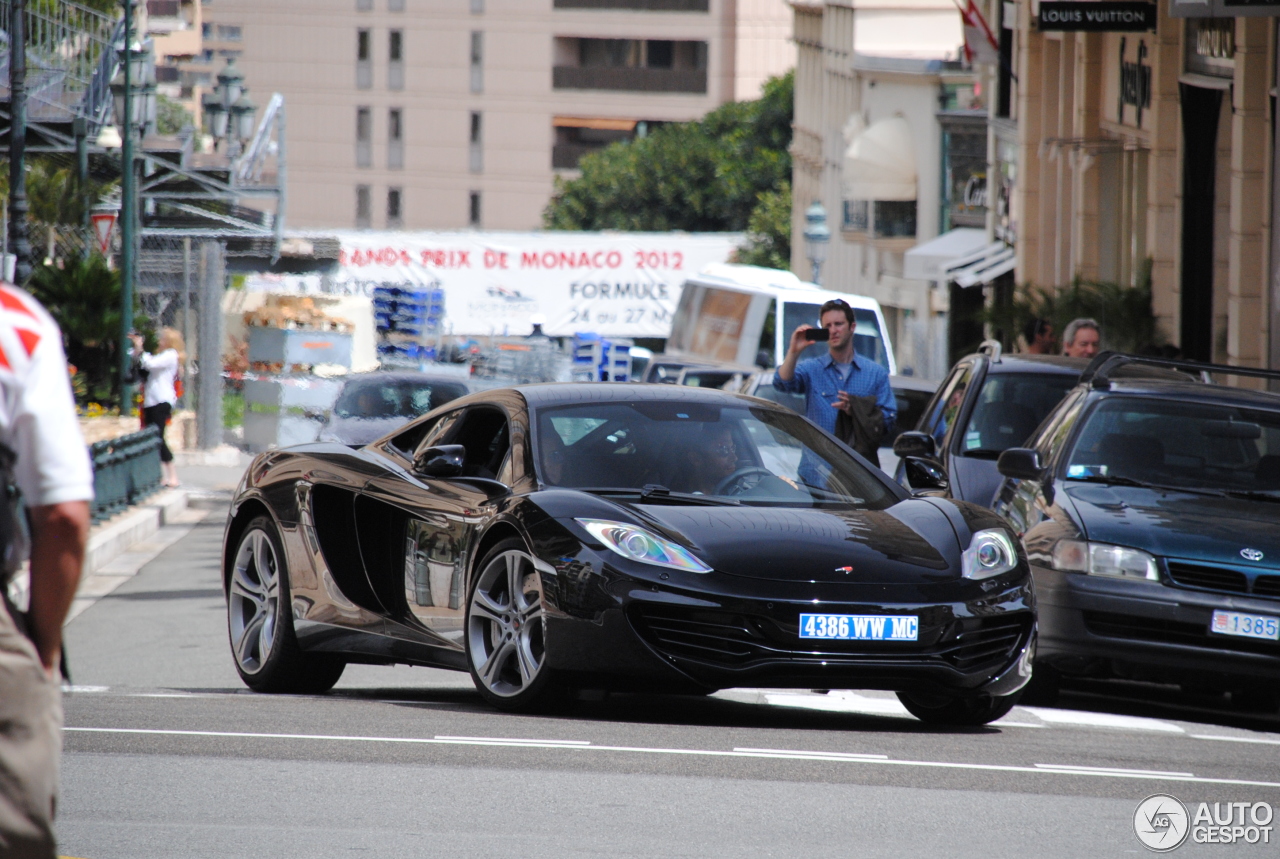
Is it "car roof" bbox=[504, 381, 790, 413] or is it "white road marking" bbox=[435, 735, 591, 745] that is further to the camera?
"car roof" bbox=[504, 381, 790, 413]

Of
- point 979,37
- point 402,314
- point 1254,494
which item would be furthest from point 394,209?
point 1254,494

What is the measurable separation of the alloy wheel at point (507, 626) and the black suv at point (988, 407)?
4.65m

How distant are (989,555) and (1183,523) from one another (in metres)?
1.95

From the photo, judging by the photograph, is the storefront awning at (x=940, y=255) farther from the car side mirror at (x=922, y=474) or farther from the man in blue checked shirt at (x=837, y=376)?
the car side mirror at (x=922, y=474)

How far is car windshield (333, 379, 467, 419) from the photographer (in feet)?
60.1

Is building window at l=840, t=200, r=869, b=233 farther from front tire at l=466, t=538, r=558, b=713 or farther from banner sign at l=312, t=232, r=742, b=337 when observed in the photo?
front tire at l=466, t=538, r=558, b=713

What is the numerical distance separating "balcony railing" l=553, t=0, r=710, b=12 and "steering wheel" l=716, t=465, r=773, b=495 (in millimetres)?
87783

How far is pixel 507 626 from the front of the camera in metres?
7.57

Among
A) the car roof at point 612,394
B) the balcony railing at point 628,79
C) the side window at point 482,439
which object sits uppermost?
the balcony railing at point 628,79

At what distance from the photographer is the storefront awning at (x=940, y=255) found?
37438 millimetres

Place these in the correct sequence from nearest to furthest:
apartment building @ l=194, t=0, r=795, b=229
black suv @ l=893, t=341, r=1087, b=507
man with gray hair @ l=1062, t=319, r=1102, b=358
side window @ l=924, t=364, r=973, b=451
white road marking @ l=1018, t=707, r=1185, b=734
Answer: white road marking @ l=1018, t=707, r=1185, b=734, black suv @ l=893, t=341, r=1087, b=507, side window @ l=924, t=364, r=973, b=451, man with gray hair @ l=1062, t=319, r=1102, b=358, apartment building @ l=194, t=0, r=795, b=229

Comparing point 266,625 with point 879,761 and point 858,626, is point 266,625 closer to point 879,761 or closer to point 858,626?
point 858,626

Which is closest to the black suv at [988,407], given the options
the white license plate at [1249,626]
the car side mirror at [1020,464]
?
the car side mirror at [1020,464]

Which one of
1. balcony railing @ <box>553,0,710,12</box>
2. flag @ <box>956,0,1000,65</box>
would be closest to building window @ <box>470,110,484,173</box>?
balcony railing @ <box>553,0,710,12</box>
